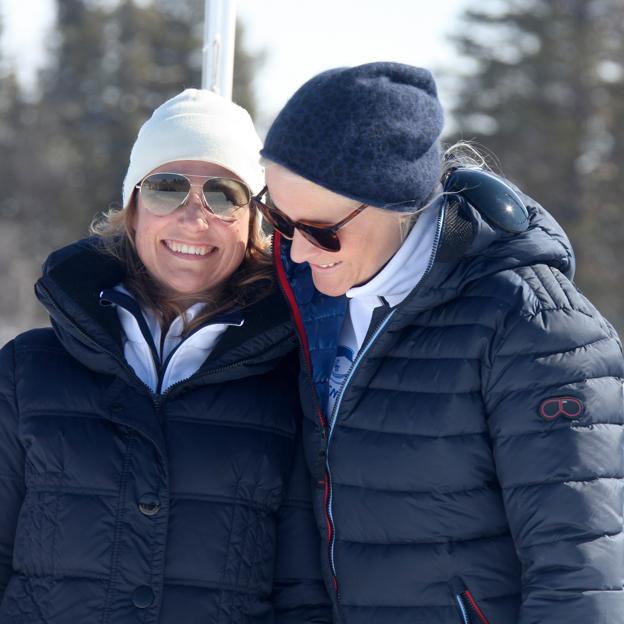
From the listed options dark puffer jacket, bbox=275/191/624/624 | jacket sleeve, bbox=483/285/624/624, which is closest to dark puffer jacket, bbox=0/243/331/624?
dark puffer jacket, bbox=275/191/624/624

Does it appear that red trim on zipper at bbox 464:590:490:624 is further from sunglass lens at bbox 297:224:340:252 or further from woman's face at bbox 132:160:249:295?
woman's face at bbox 132:160:249:295

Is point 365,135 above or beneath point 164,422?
above

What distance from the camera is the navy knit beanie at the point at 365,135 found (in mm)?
2123

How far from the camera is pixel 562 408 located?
1952mm

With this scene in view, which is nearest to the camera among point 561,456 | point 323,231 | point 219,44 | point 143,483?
point 561,456

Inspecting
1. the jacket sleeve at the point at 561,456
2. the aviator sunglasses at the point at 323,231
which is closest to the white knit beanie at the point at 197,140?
the aviator sunglasses at the point at 323,231

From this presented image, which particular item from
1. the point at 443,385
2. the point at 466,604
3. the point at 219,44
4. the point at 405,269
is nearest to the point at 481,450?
the point at 443,385

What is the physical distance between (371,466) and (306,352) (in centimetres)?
41

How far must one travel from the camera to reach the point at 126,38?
102ft

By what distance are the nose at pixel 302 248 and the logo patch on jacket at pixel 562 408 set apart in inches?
24.6

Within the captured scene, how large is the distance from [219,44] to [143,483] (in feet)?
5.28

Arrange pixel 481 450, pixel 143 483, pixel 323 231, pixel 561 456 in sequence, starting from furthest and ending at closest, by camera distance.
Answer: pixel 143 483 < pixel 323 231 < pixel 481 450 < pixel 561 456

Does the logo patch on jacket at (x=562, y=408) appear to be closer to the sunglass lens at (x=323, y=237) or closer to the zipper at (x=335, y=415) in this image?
the zipper at (x=335, y=415)

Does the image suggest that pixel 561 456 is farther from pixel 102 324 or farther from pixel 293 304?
pixel 102 324
